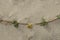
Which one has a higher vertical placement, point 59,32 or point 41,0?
point 41,0

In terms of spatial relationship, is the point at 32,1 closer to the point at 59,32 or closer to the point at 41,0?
the point at 41,0

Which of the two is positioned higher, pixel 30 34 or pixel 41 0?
pixel 41 0

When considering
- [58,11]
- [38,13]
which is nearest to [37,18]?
[38,13]

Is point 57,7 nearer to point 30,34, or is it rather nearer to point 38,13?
point 38,13

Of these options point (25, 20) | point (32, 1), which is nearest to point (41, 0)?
point (32, 1)
